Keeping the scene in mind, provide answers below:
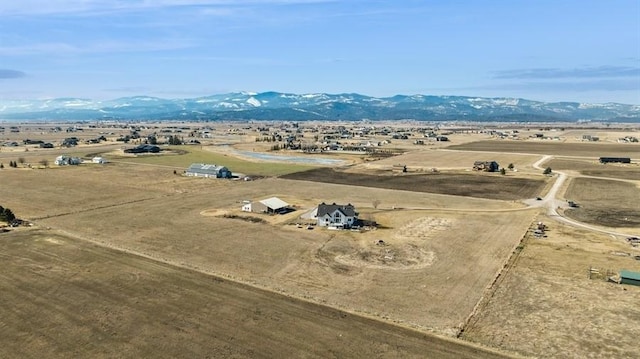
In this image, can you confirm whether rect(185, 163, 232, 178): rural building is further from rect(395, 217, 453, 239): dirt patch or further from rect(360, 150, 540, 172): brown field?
rect(395, 217, 453, 239): dirt patch

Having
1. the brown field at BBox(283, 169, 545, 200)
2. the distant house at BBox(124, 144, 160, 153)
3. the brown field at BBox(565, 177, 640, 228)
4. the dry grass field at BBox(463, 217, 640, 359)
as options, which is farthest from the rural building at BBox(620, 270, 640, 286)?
the distant house at BBox(124, 144, 160, 153)

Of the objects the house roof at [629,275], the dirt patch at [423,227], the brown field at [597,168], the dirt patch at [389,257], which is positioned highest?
the brown field at [597,168]

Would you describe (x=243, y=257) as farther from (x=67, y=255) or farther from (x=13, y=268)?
(x=13, y=268)

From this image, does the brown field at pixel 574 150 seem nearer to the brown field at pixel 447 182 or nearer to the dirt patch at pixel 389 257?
the brown field at pixel 447 182

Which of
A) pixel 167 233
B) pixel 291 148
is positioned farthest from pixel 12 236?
pixel 291 148

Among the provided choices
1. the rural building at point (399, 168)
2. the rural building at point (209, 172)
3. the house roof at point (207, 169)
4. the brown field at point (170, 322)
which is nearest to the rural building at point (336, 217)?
the brown field at point (170, 322)

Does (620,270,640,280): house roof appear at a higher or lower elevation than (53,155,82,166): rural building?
lower
